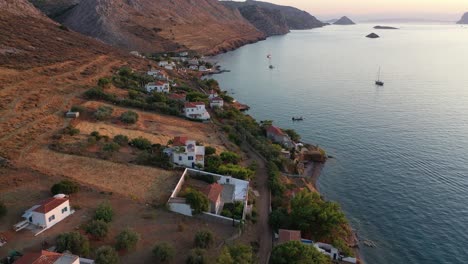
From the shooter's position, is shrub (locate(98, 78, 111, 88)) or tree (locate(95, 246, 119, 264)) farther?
shrub (locate(98, 78, 111, 88))

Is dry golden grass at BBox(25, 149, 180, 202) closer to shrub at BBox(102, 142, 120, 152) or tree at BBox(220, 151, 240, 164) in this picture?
shrub at BBox(102, 142, 120, 152)

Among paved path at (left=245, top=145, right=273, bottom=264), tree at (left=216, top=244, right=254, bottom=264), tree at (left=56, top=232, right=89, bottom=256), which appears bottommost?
paved path at (left=245, top=145, right=273, bottom=264)

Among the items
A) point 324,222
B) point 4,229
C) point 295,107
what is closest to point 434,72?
point 295,107

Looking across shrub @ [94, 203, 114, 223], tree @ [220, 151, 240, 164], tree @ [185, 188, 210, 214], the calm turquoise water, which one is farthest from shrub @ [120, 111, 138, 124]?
the calm turquoise water

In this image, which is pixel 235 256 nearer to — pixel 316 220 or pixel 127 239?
pixel 127 239

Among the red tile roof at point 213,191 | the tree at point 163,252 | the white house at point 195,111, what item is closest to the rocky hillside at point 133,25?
the white house at point 195,111

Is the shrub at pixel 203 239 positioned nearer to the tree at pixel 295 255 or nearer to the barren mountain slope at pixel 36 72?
the tree at pixel 295 255

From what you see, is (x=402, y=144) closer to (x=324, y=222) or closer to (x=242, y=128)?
(x=242, y=128)
